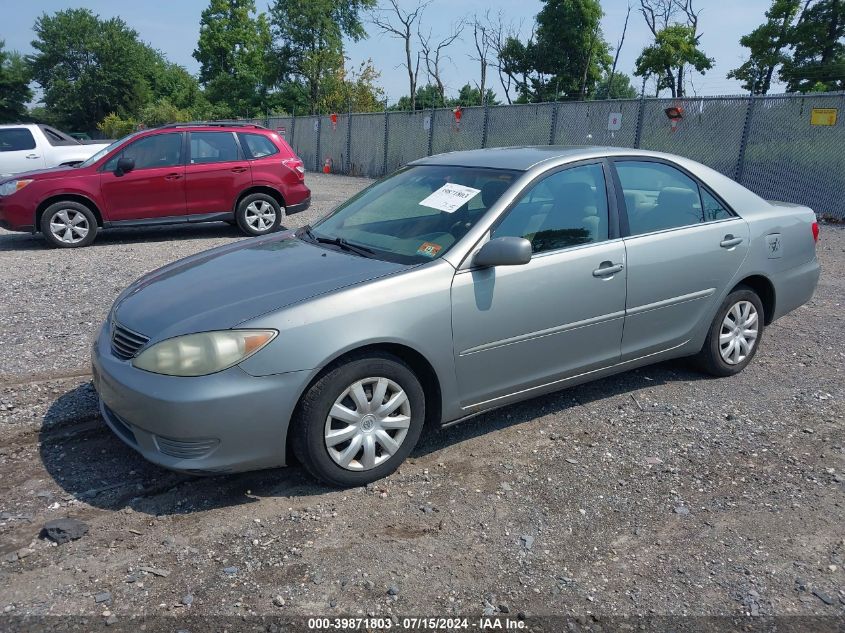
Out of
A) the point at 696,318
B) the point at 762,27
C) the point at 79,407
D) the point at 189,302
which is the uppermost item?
the point at 762,27

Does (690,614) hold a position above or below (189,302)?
below

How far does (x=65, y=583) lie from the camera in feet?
9.26

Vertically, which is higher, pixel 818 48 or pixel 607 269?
pixel 818 48

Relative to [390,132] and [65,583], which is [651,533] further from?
[390,132]

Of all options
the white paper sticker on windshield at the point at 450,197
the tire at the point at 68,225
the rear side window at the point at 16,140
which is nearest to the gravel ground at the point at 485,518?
the white paper sticker on windshield at the point at 450,197

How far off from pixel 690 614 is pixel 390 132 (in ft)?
73.2

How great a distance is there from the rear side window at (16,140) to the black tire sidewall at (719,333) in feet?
44.9

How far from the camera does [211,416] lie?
10.3 feet

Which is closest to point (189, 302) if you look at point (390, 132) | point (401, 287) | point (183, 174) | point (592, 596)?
point (401, 287)

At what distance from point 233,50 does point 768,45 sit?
40.4 metres

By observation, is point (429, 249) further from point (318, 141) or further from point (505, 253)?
point (318, 141)

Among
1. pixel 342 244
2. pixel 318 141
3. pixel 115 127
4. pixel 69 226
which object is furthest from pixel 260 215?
pixel 115 127

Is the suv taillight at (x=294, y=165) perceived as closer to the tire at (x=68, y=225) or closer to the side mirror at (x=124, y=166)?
the side mirror at (x=124, y=166)

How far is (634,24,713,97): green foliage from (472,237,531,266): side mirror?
3788cm
